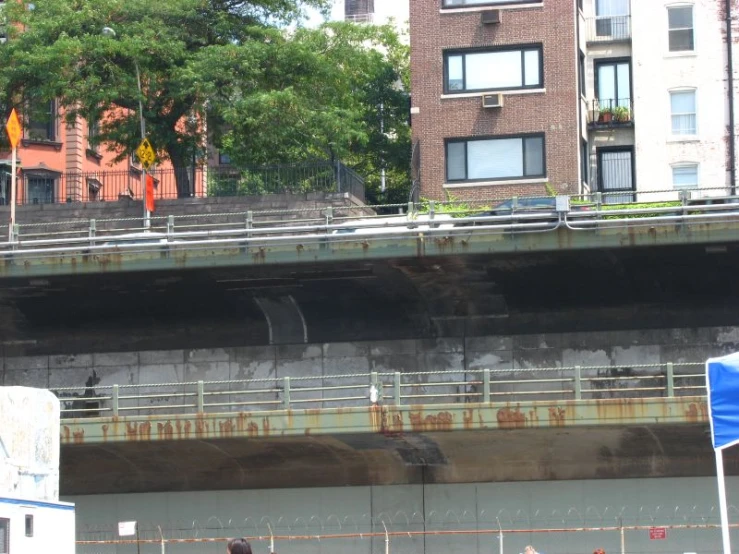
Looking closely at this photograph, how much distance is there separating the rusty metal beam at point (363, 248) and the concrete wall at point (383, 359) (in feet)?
11.0

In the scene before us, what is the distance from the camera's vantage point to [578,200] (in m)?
43.7

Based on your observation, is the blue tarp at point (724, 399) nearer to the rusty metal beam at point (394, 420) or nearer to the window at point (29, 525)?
the window at point (29, 525)

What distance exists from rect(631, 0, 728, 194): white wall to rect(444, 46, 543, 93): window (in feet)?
15.0

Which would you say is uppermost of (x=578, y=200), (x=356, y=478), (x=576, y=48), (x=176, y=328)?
(x=576, y=48)

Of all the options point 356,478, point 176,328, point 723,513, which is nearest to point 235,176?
point 176,328

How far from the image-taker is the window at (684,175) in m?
46.4

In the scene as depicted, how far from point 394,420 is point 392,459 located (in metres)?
3.48

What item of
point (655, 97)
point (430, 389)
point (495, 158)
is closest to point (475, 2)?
point (495, 158)

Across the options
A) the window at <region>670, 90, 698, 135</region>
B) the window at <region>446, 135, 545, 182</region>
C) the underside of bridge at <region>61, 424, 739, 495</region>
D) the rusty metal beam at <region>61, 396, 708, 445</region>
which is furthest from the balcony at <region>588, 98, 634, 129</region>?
the rusty metal beam at <region>61, 396, 708, 445</region>

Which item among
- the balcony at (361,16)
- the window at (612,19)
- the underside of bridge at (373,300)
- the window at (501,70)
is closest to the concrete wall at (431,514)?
the underside of bridge at (373,300)

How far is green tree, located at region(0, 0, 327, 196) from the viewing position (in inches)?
1665

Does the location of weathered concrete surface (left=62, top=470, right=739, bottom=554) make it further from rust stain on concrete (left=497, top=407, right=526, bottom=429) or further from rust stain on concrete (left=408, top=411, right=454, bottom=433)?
rust stain on concrete (left=497, top=407, right=526, bottom=429)

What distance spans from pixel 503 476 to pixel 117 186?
2921cm

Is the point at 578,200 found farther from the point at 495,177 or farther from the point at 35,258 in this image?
the point at 35,258
